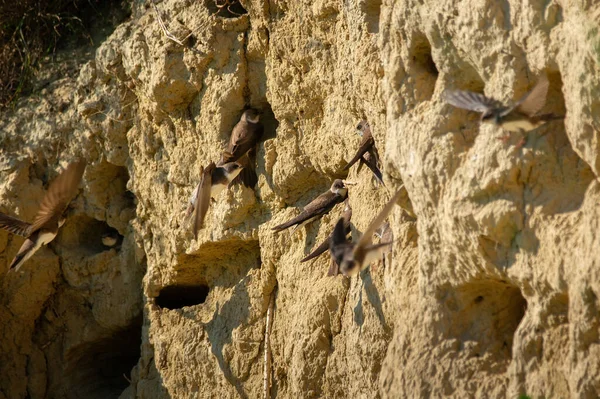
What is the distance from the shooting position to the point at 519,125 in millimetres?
3740

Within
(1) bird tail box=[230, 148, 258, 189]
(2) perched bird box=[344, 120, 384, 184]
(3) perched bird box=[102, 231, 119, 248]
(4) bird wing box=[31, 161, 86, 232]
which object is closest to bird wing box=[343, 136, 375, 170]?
(2) perched bird box=[344, 120, 384, 184]

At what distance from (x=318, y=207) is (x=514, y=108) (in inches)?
80.3

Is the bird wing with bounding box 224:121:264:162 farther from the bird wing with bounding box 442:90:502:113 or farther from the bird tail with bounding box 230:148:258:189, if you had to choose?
the bird wing with bounding box 442:90:502:113

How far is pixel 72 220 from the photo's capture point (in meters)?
7.13

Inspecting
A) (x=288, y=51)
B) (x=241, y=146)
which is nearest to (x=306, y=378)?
(x=241, y=146)

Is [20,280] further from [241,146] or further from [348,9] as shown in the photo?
[348,9]

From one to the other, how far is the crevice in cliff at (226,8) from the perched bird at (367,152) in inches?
51.2

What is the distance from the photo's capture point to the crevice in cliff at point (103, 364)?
7.38 meters

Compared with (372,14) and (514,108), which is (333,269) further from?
(514,108)

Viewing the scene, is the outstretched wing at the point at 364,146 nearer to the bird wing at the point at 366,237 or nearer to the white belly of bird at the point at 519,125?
the bird wing at the point at 366,237

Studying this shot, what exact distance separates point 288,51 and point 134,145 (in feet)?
4.96

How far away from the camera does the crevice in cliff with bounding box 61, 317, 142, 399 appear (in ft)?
24.2

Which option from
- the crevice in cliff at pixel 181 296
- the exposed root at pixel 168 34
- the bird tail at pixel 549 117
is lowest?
the bird tail at pixel 549 117

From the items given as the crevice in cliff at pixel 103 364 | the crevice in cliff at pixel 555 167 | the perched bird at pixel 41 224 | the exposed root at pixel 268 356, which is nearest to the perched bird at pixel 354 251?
the crevice in cliff at pixel 555 167
